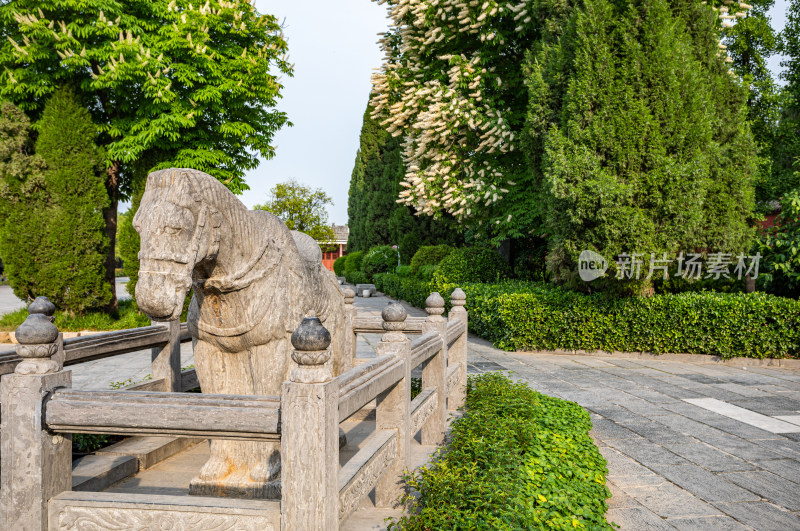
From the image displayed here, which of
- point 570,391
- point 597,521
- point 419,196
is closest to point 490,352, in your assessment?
point 570,391

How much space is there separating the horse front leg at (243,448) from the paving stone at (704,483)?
11.5 ft

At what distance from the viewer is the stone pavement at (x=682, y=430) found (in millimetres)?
4117

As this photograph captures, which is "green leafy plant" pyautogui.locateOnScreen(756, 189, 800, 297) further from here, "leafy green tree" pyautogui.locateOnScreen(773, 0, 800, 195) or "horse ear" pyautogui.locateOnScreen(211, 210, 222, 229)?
"horse ear" pyautogui.locateOnScreen(211, 210, 222, 229)

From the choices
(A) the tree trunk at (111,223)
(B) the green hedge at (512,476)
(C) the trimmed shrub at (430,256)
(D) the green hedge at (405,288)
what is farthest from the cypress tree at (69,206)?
(B) the green hedge at (512,476)

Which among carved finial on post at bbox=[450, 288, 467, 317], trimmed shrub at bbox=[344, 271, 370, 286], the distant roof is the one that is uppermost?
the distant roof

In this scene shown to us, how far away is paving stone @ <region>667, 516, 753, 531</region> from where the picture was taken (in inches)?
149

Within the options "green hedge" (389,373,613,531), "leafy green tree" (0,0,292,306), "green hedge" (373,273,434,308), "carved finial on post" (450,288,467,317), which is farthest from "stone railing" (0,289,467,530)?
"green hedge" (373,273,434,308)

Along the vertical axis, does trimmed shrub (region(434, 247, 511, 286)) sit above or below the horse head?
below

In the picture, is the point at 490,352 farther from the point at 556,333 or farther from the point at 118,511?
the point at 118,511

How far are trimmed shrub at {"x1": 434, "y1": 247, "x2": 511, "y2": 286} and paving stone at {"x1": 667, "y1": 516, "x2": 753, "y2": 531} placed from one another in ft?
35.3

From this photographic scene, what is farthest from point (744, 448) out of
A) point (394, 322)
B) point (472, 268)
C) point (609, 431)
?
point (472, 268)

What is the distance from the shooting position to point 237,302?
3230 mm

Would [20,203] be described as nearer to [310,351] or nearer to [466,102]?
[466,102]

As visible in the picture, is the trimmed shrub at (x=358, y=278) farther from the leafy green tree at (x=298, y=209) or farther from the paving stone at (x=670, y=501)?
the paving stone at (x=670, y=501)
